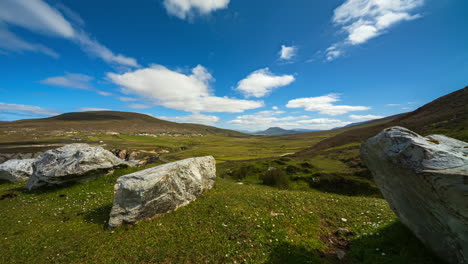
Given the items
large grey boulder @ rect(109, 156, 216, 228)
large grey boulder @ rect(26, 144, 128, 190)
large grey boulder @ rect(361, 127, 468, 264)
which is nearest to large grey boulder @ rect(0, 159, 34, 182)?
large grey boulder @ rect(26, 144, 128, 190)

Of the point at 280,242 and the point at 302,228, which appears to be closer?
the point at 280,242

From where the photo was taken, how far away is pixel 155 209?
12.4 meters

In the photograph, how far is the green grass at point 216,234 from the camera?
8602 millimetres

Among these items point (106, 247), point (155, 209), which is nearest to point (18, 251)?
point (106, 247)

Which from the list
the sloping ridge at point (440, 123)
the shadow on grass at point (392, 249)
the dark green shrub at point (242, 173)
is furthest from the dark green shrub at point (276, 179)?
the sloping ridge at point (440, 123)

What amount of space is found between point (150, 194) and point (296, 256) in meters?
9.95

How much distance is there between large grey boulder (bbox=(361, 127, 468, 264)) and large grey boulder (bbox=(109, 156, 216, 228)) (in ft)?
43.8

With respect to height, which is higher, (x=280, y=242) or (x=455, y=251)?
(x=455, y=251)

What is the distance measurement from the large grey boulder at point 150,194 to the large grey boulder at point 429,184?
13357mm

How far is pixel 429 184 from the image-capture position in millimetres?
6473

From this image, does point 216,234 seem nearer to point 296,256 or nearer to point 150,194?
point 296,256

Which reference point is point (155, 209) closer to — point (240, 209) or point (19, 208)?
point (240, 209)

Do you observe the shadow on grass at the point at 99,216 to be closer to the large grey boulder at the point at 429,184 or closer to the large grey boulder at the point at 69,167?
the large grey boulder at the point at 69,167

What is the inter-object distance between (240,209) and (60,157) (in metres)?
24.1
